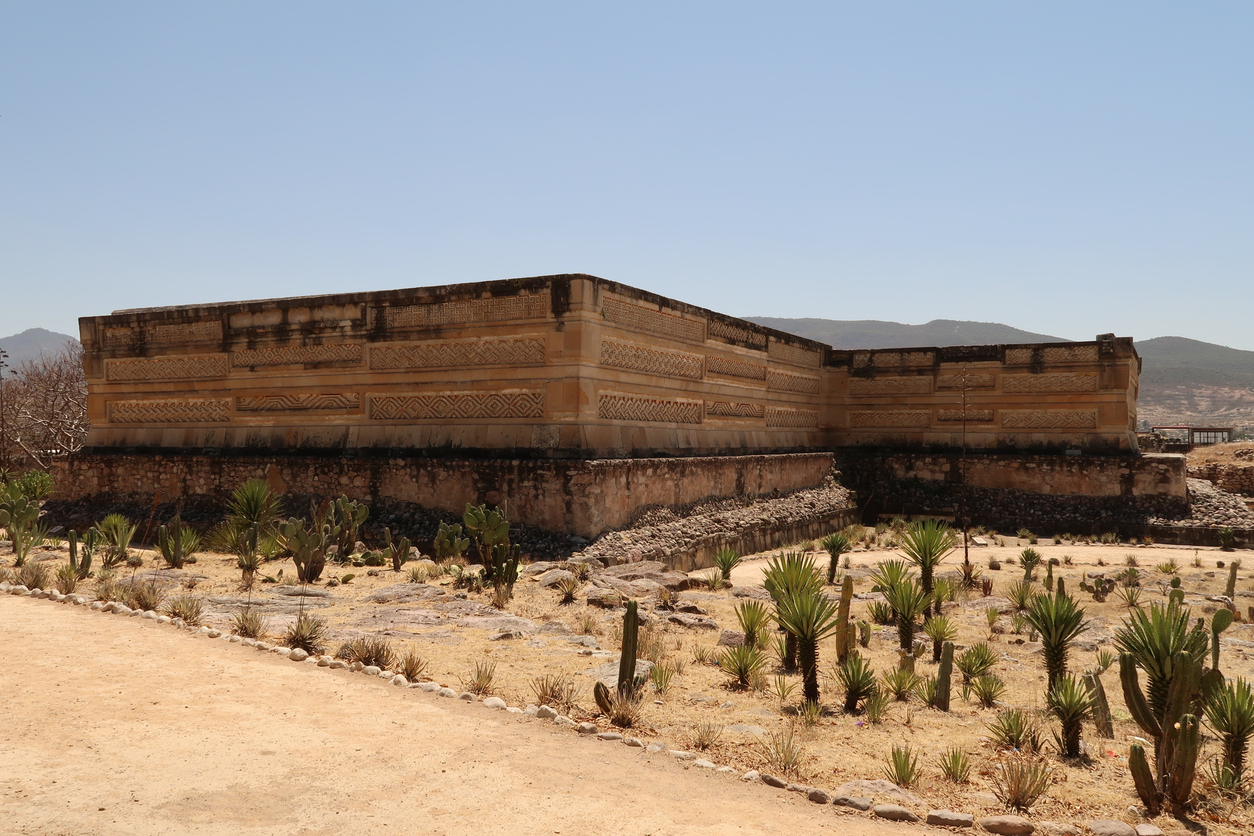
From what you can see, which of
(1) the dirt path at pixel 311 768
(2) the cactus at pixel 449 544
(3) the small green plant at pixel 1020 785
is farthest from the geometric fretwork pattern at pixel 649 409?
(3) the small green plant at pixel 1020 785

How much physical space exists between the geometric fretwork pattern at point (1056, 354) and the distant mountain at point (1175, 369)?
134 ft

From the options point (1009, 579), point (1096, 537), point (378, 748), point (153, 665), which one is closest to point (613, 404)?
point (1009, 579)

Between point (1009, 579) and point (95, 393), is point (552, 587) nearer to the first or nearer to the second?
point (1009, 579)

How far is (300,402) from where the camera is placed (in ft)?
52.2

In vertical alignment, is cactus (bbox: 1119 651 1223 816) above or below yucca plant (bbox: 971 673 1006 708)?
above

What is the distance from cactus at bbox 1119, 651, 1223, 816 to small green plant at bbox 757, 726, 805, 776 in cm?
175

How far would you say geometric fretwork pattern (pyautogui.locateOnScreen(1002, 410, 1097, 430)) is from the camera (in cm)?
2080

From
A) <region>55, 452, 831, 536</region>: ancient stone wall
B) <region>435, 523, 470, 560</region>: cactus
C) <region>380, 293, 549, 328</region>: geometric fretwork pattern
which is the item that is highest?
<region>380, 293, 549, 328</region>: geometric fretwork pattern

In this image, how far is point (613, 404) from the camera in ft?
46.5

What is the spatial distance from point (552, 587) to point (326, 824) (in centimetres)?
671

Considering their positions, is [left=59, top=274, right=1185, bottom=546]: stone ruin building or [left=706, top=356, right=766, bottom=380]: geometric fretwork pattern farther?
[left=706, top=356, right=766, bottom=380]: geometric fretwork pattern

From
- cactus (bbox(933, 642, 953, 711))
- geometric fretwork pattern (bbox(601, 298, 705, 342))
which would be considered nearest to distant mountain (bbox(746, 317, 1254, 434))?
geometric fretwork pattern (bbox(601, 298, 705, 342))

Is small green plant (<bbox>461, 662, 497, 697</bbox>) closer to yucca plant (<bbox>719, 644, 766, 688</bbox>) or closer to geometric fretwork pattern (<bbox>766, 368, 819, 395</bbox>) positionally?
yucca plant (<bbox>719, 644, 766, 688</bbox>)

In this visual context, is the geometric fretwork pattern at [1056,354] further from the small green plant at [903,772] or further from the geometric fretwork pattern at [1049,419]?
the small green plant at [903,772]
